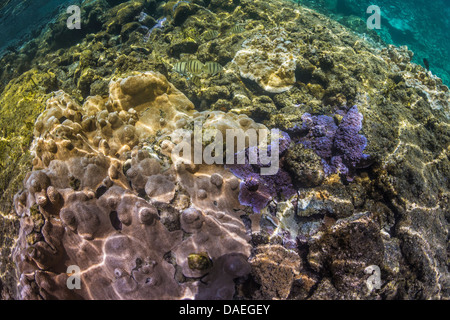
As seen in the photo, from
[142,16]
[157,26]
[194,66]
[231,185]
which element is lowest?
[231,185]

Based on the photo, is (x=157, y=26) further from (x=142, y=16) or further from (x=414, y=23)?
(x=414, y=23)

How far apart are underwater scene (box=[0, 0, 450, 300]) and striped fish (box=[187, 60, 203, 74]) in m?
0.10

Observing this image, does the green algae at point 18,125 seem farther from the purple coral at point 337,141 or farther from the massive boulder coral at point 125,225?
the purple coral at point 337,141

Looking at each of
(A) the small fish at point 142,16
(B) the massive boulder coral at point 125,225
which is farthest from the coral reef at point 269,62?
(A) the small fish at point 142,16

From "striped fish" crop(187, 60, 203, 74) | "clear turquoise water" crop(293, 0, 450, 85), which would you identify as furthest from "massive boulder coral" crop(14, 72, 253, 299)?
"clear turquoise water" crop(293, 0, 450, 85)

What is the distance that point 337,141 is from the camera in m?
3.45

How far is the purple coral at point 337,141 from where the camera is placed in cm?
332

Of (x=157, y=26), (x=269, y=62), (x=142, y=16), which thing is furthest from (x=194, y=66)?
(x=142, y=16)

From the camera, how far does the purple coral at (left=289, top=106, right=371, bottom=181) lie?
3.32 m

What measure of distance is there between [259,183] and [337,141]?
1524 millimetres

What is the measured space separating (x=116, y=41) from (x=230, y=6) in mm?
4438

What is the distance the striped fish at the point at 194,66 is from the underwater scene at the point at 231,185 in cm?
10

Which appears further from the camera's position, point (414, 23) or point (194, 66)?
point (414, 23)
